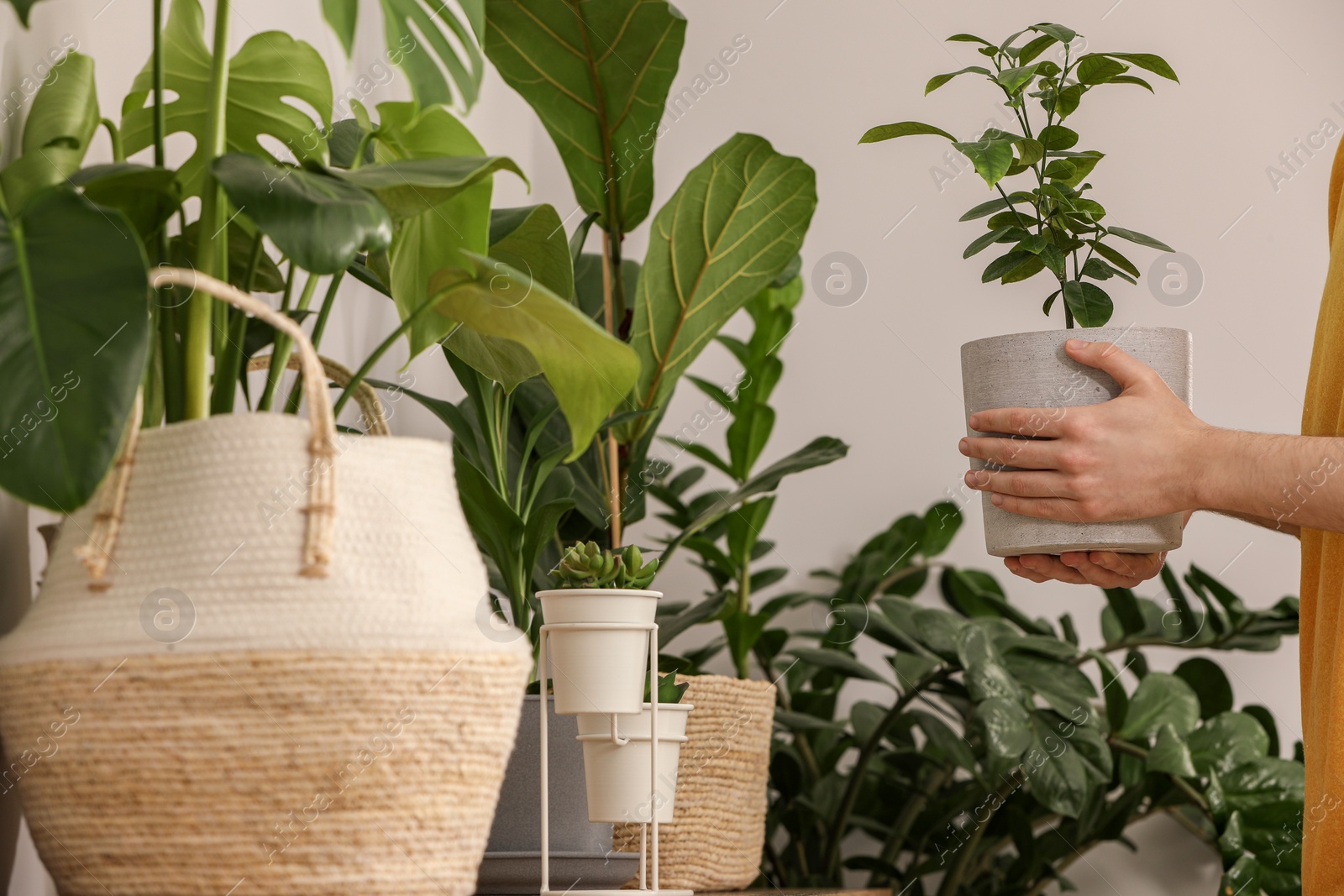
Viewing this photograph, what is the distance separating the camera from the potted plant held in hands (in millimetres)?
880

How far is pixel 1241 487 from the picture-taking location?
841mm

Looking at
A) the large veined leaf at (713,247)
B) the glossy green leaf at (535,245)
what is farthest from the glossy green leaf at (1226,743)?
the glossy green leaf at (535,245)

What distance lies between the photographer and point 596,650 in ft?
Result: 2.74

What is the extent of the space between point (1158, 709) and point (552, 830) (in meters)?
1.03

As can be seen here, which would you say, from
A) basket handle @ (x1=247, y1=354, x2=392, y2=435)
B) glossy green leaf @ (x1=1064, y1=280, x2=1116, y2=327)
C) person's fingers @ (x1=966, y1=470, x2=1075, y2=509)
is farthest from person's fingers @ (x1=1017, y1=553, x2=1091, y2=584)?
basket handle @ (x1=247, y1=354, x2=392, y2=435)

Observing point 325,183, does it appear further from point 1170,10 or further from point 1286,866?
point 1170,10

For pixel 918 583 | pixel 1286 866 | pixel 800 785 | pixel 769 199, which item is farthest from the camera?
pixel 918 583

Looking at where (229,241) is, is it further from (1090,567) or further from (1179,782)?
(1179,782)

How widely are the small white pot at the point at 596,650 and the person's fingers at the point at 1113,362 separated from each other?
376 mm

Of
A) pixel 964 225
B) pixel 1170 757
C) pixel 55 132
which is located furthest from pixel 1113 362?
pixel 964 225

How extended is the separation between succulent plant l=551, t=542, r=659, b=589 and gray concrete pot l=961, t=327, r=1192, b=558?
303mm

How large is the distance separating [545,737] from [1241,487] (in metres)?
0.56

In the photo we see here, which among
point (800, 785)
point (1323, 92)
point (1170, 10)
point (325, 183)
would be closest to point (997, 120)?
point (1170, 10)

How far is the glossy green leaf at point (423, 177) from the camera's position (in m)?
0.58
